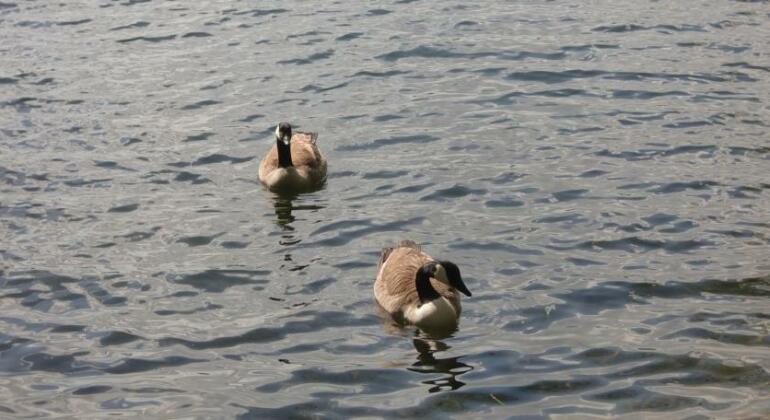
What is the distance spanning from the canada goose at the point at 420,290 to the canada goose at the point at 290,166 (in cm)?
359

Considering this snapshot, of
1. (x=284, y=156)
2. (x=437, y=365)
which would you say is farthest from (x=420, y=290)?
(x=284, y=156)

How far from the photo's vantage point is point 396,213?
1486cm

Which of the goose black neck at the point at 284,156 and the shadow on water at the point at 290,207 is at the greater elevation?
the goose black neck at the point at 284,156

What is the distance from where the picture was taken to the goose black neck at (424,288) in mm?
12109

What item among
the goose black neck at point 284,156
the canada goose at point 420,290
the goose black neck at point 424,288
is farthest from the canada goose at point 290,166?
the goose black neck at point 424,288

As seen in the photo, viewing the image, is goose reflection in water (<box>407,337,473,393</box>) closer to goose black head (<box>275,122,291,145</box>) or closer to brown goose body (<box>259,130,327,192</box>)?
brown goose body (<box>259,130,327,192</box>)

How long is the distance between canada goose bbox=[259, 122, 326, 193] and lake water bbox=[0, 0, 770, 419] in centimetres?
25

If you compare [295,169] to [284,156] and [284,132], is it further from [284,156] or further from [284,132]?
[284,132]

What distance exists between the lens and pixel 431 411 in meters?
10.1

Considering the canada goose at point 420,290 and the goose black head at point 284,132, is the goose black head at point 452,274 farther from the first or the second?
the goose black head at point 284,132

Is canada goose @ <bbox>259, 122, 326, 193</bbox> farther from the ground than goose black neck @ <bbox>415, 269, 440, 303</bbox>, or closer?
farther from the ground

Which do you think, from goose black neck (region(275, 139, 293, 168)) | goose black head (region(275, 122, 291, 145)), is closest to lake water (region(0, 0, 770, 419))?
goose black neck (region(275, 139, 293, 168))

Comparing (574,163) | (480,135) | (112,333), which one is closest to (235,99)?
(480,135)

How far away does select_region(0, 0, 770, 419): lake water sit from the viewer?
10695 mm
